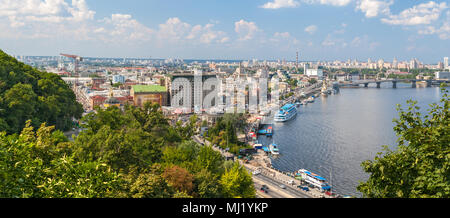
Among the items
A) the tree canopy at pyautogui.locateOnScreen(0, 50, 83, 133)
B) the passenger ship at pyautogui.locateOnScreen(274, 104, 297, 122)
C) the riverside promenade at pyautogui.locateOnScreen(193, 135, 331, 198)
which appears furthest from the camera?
the passenger ship at pyautogui.locateOnScreen(274, 104, 297, 122)

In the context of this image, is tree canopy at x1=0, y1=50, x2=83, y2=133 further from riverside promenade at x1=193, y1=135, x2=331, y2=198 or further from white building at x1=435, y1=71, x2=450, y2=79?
white building at x1=435, y1=71, x2=450, y2=79

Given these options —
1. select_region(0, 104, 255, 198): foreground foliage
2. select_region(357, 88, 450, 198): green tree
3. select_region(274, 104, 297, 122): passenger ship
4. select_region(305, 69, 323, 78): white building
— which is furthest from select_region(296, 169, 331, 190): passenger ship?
select_region(305, 69, 323, 78): white building

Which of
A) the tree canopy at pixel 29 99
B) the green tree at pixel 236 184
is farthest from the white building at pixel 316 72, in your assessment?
the green tree at pixel 236 184

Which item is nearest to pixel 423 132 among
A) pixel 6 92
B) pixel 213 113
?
pixel 6 92

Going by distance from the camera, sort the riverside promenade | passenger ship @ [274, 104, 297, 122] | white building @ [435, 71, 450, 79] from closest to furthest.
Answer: the riverside promenade → passenger ship @ [274, 104, 297, 122] → white building @ [435, 71, 450, 79]

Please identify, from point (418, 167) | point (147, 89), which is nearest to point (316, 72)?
point (147, 89)

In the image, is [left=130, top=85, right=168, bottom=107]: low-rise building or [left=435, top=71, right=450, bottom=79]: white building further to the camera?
[left=435, top=71, right=450, bottom=79]: white building

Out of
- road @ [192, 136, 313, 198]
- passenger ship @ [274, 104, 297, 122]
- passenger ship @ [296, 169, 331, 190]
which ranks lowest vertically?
passenger ship @ [296, 169, 331, 190]
